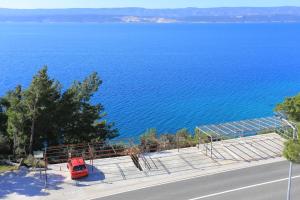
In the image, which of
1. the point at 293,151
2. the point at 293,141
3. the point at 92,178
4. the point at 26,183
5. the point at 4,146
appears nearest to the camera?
the point at 293,151

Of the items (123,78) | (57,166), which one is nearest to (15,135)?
(57,166)

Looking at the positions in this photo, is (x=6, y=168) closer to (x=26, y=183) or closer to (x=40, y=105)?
(x=26, y=183)

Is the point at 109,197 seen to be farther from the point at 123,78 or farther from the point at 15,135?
the point at 123,78

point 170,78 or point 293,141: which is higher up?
point 170,78

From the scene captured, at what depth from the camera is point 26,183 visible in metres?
24.6

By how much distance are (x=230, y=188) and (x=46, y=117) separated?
16444 millimetres

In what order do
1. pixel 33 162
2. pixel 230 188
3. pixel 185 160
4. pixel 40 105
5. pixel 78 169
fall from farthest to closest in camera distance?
pixel 40 105, pixel 185 160, pixel 33 162, pixel 78 169, pixel 230 188

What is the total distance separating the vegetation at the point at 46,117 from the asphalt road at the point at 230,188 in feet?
41.2

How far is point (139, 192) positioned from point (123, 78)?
69.8 metres

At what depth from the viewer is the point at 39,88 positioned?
31.7 m

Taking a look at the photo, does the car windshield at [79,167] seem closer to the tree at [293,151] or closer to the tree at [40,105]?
the tree at [40,105]

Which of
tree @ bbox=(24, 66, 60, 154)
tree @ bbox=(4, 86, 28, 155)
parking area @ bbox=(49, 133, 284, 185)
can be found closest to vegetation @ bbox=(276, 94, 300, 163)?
parking area @ bbox=(49, 133, 284, 185)

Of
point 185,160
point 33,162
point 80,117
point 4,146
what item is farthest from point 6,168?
point 185,160

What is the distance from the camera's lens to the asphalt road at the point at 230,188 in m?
22.3
